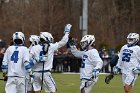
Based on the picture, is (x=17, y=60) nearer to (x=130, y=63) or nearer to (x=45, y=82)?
(x=45, y=82)

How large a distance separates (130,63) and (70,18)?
33.1 m

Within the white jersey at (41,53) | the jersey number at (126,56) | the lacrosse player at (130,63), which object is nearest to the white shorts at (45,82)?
the white jersey at (41,53)

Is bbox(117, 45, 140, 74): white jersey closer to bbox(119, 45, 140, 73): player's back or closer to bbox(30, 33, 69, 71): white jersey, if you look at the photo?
bbox(119, 45, 140, 73): player's back

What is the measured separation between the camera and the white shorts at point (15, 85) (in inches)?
547

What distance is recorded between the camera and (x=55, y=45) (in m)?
15.5

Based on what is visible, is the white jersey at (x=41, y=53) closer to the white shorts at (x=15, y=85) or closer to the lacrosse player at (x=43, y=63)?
the lacrosse player at (x=43, y=63)

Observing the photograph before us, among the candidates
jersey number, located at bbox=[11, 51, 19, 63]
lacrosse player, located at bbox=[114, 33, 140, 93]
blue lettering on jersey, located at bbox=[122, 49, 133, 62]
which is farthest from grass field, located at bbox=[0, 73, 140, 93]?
jersey number, located at bbox=[11, 51, 19, 63]

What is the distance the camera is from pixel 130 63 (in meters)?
16.0

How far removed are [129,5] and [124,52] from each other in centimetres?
3725

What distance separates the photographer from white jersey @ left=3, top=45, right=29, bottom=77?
1391cm

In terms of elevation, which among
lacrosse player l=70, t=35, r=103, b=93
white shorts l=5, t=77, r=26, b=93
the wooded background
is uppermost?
the wooded background

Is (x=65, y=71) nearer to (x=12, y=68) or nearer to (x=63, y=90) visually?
(x=63, y=90)

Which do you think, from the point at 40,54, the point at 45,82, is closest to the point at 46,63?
the point at 40,54

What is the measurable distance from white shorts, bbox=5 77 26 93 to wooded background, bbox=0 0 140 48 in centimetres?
2919
